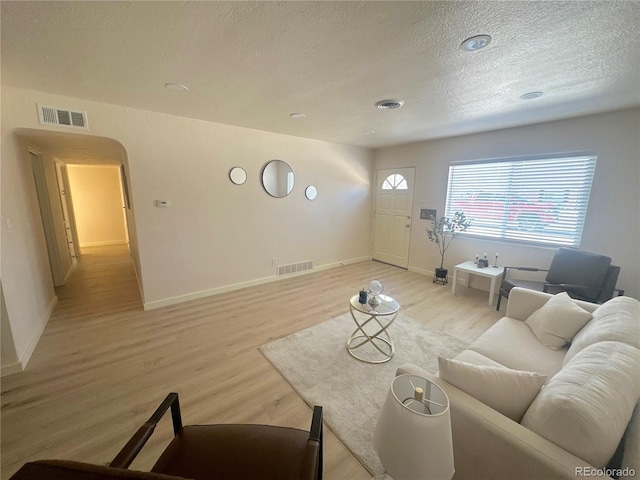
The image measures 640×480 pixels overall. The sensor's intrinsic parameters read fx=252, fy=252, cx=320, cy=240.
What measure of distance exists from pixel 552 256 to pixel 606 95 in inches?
76.6

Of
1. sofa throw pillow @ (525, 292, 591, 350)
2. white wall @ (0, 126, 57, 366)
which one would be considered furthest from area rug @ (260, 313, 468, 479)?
white wall @ (0, 126, 57, 366)

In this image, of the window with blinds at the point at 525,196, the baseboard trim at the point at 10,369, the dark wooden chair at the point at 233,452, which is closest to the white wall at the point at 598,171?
the window with blinds at the point at 525,196

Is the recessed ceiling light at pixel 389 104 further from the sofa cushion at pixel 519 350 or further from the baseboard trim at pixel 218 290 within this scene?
the baseboard trim at pixel 218 290

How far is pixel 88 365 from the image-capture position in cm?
224

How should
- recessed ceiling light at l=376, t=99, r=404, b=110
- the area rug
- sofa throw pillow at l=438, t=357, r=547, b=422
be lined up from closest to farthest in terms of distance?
sofa throw pillow at l=438, t=357, r=547, b=422 < the area rug < recessed ceiling light at l=376, t=99, r=404, b=110

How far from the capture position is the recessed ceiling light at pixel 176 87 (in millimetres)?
2230

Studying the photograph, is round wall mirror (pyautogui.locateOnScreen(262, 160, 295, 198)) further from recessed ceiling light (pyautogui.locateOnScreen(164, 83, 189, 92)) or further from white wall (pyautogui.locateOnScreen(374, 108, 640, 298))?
white wall (pyautogui.locateOnScreen(374, 108, 640, 298))

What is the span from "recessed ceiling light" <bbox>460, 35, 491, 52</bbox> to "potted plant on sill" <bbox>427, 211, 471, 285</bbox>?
2926mm

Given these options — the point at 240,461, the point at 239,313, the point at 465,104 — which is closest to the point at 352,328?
the point at 239,313

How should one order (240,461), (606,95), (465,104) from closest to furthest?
(240,461)
(606,95)
(465,104)

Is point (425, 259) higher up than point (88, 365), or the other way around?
point (425, 259)

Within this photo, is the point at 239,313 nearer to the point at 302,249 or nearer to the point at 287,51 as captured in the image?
the point at 302,249

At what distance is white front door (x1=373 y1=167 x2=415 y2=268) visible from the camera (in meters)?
5.10

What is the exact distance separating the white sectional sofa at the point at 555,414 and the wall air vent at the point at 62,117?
3.70 m
